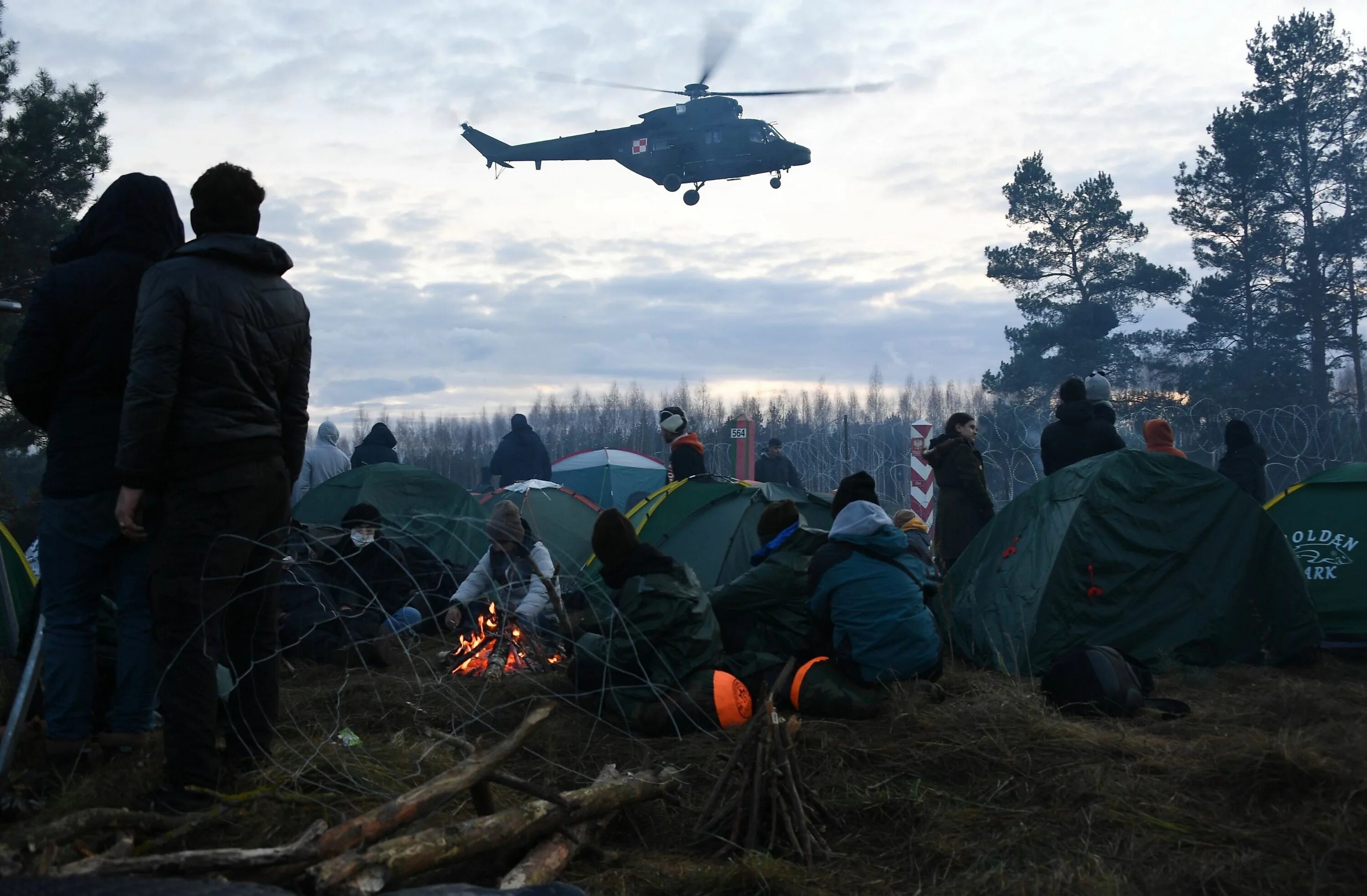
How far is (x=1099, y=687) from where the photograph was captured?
5016mm

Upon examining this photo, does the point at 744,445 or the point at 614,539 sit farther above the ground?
the point at 744,445

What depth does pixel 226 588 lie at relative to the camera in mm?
3299

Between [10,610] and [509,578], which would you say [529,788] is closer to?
[10,610]

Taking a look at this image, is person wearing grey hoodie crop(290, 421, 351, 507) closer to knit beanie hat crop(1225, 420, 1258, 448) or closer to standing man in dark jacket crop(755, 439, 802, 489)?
standing man in dark jacket crop(755, 439, 802, 489)

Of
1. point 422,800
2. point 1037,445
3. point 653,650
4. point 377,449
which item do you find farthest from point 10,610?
point 1037,445

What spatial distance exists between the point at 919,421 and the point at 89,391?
435 inches

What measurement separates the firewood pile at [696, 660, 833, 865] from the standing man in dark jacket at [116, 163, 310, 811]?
1.51 metres

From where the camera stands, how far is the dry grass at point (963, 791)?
10.2ft

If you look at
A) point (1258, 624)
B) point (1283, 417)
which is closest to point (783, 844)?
point (1258, 624)

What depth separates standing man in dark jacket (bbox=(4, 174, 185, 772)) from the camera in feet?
11.5

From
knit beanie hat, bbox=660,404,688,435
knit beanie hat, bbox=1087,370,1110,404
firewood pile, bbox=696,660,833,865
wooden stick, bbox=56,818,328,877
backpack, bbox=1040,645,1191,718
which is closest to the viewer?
wooden stick, bbox=56,818,328,877

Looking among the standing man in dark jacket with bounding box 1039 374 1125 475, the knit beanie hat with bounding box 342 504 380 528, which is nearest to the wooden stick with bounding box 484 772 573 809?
the knit beanie hat with bounding box 342 504 380 528

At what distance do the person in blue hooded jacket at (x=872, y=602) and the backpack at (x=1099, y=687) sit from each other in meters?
0.61

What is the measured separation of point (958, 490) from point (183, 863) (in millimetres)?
6364
